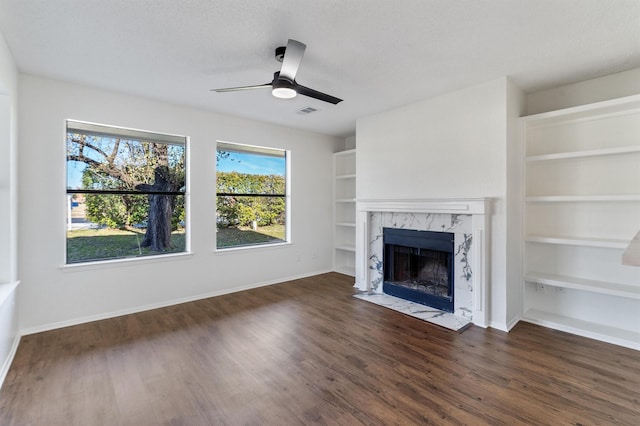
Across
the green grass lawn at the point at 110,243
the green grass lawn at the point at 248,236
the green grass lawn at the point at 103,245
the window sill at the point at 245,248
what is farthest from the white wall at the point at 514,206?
the green grass lawn at the point at 103,245

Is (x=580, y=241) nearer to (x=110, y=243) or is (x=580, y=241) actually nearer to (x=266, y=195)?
(x=266, y=195)

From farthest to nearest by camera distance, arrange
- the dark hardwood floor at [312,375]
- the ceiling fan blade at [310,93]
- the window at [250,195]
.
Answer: the window at [250,195] → the ceiling fan blade at [310,93] → the dark hardwood floor at [312,375]

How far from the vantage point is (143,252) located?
3.98m

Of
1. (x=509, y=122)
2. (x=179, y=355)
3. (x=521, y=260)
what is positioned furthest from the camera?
(x=521, y=260)

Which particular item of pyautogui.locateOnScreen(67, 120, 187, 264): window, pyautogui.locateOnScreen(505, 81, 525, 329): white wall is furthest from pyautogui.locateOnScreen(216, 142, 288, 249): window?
pyautogui.locateOnScreen(505, 81, 525, 329): white wall

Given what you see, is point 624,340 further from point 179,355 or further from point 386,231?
point 179,355

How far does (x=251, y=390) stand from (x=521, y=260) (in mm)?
3266

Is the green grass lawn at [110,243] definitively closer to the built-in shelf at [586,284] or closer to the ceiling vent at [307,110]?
the ceiling vent at [307,110]

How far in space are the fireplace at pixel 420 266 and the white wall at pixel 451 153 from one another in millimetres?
506

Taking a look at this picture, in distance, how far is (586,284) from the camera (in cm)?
305

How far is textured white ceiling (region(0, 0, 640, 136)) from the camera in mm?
2082

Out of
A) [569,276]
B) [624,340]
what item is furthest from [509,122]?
[624,340]

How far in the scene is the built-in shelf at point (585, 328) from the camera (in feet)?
9.39

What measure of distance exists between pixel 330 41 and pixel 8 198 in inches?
127
